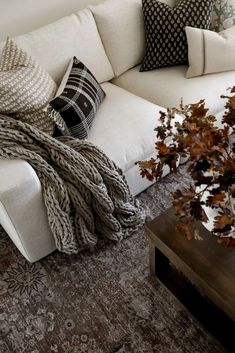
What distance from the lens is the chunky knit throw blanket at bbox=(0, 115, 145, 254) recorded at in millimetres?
1312

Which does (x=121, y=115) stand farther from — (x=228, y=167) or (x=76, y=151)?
(x=228, y=167)

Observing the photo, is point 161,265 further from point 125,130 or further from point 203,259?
point 125,130

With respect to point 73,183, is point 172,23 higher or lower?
higher

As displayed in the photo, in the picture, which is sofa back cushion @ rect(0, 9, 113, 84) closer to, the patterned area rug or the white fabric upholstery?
the white fabric upholstery

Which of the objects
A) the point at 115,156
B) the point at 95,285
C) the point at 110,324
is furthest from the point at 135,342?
the point at 115,156

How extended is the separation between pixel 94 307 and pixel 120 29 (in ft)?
4.91

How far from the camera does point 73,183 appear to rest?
4.59ft

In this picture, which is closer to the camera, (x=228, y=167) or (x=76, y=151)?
(x=228, y=167)

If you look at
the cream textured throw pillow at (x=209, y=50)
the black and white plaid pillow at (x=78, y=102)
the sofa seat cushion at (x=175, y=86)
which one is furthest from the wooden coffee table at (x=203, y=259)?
the cream textured throw pillow at (x=209, y=50)

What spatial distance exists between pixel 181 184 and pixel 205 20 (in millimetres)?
944

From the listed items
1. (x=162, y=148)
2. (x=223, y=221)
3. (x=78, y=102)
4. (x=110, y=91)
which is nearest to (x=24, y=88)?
(x=78, y=102)

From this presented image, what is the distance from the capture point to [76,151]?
1430mm

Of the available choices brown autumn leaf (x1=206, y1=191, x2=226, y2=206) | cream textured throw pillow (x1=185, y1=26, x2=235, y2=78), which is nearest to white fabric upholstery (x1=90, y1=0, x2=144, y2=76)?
cream textured throw pillow (x1=185, y1=26, x2=235, y2=78)

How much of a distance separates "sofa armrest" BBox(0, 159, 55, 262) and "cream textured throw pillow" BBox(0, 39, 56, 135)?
0.23m
